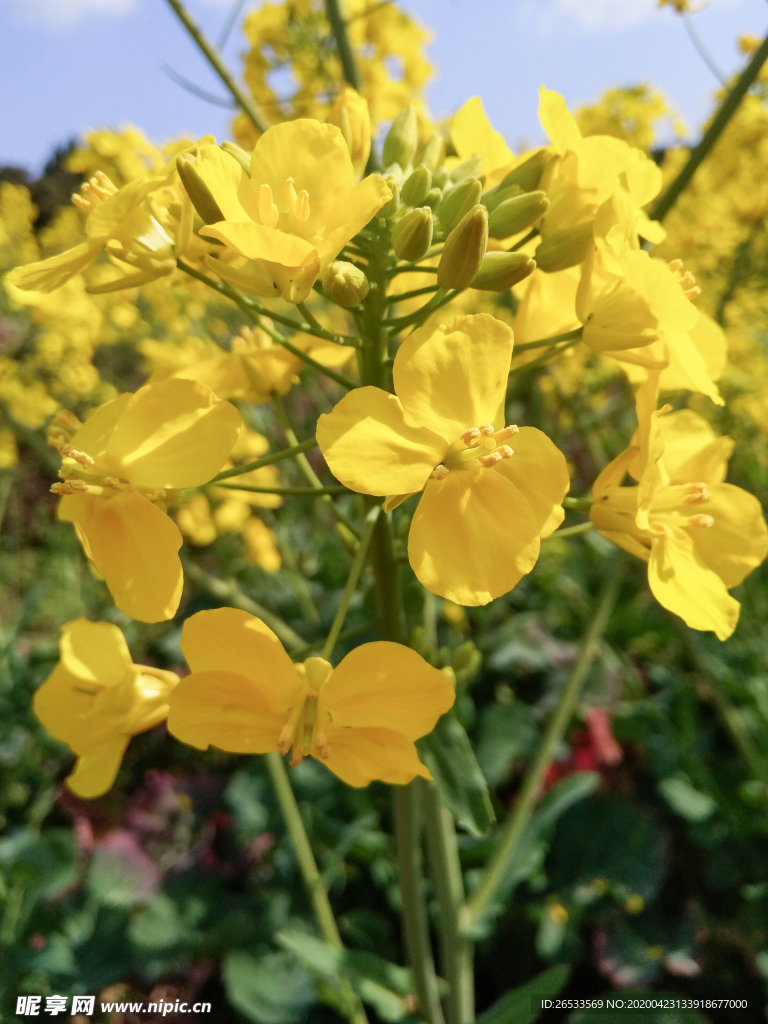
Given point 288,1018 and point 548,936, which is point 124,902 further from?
point 548,936

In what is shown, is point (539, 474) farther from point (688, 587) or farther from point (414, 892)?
point (414, 892)

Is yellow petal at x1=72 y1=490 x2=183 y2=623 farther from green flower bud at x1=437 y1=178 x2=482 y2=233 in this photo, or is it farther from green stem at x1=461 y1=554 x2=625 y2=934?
green stem at x1=461 y1=554 x2=625 y2=934

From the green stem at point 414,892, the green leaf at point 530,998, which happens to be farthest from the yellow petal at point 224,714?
the green leaf at point 530,998

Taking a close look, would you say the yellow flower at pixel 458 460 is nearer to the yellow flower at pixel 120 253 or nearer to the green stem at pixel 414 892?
the yellow flower at pixel 120 253

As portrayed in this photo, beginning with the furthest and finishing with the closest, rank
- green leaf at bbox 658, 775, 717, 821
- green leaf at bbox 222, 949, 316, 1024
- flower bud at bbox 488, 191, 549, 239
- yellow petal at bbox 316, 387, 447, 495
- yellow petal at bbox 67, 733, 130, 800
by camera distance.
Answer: green leaf at bbox 658, 775, 717, 821, green leaf at bbox 222, 949, 316, 1024, yellow petal at bbox 67, 733, 130, 800, flower bud at bbox 488, 191, 549, 239, yellow petal at bbox 316, 387, 447, 495

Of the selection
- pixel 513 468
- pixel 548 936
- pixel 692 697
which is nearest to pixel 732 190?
pixel 692 697

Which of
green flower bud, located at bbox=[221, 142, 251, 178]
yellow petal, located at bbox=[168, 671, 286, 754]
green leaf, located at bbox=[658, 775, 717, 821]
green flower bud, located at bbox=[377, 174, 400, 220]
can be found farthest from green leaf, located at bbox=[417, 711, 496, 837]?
green leaf, located at bbox=[658, 775, 717, 821]

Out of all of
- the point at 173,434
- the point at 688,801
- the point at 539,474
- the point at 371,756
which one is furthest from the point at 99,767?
the point at 688,801
